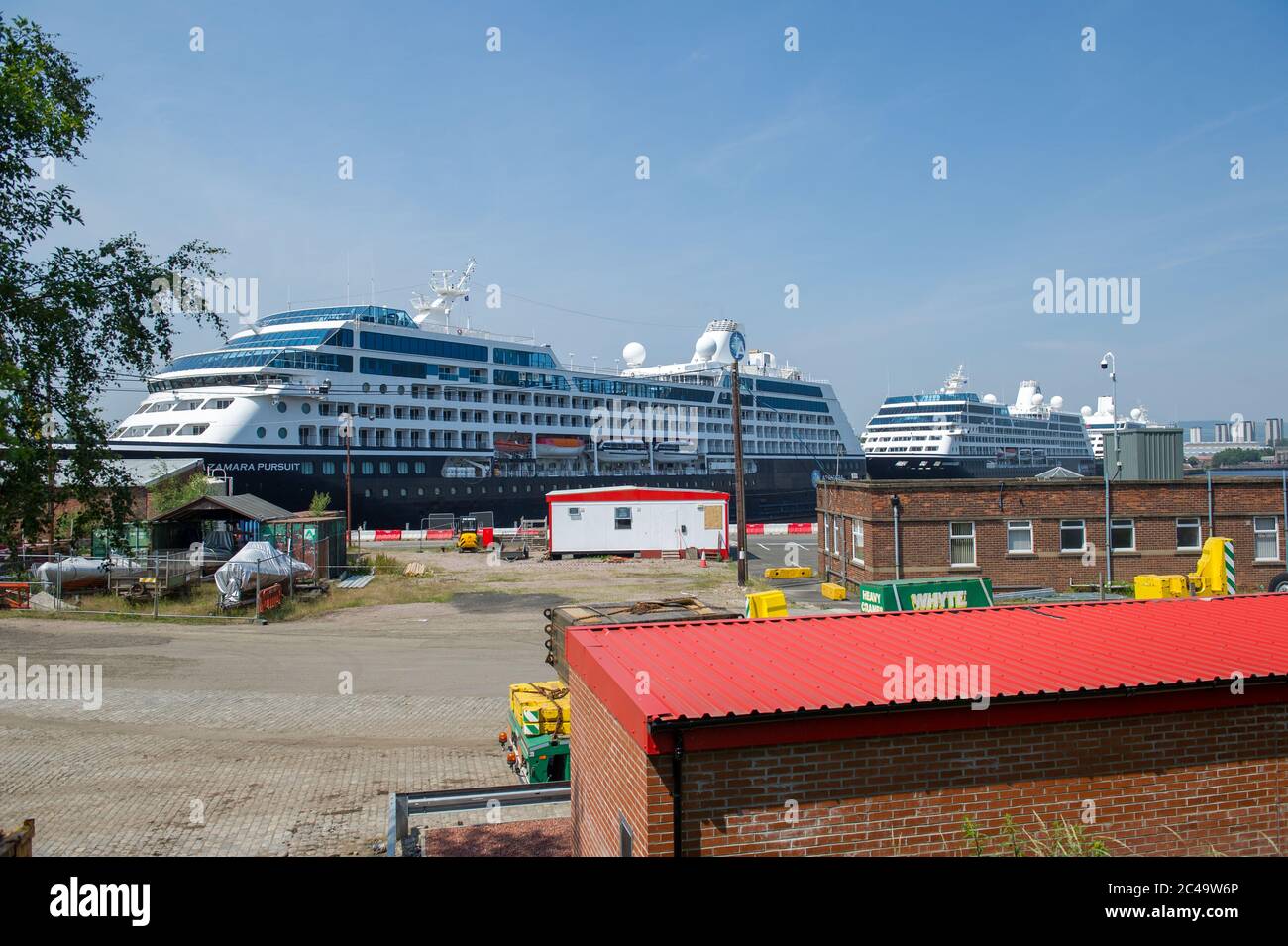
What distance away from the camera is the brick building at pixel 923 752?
5.28 meters

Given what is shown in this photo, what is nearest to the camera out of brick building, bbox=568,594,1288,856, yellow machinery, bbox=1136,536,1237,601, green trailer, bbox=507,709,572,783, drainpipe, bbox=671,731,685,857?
drainpipe, bbox=671,731,685,857

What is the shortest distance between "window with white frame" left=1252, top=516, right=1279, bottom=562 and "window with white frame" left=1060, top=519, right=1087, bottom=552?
4639mm

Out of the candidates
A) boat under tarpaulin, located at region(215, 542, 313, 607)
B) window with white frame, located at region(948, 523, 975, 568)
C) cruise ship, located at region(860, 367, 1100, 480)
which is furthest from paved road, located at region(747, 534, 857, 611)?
cruise ship, located at region(860, 367, 1100, 480)

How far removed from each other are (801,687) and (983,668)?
1.67 meters

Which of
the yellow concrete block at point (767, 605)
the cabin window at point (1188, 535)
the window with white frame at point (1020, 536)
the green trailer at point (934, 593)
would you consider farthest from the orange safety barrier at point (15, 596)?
the cabin window at point (1188, 535)

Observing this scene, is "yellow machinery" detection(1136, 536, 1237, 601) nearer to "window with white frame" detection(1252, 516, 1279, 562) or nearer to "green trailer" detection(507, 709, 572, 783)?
"window with white frame" detection(1252, 516, 1279, 562)

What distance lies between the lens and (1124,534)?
23469 millimetres

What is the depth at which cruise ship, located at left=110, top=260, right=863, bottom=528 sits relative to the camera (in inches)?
1702

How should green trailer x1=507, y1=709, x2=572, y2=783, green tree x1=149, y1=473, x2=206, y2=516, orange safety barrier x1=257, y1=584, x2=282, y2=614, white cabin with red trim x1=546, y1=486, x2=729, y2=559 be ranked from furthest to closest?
white cabin with red trim x1=546, y1=486, x2=729, y2=559 < green tree x1=149, y1=473, x2=206, y2=516 < orange safety barrier x1=257, y1=584, x2=282, y2=614 < green trailer x1=507, y1=709, x2=572, y2=783

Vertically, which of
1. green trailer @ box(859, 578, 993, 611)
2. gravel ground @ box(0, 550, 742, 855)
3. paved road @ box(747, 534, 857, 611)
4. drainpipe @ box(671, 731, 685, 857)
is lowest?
gravel ground @ box(0, 550, 742, 855)

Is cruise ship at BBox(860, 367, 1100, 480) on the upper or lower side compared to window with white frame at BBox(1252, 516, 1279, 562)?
upper
